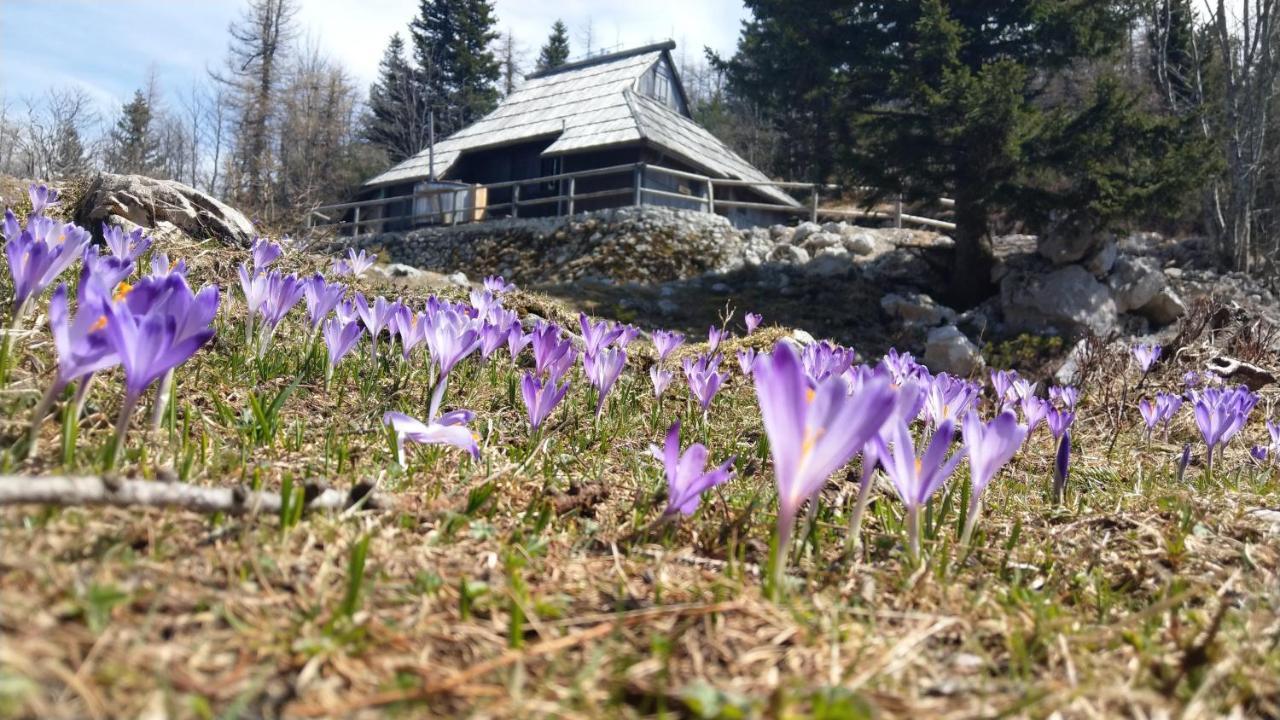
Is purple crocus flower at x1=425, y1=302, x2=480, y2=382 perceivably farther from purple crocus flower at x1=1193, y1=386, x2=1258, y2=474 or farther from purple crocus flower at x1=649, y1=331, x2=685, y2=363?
purple crocus flower at x1=1193, y1=386, x2=1258, y2=474

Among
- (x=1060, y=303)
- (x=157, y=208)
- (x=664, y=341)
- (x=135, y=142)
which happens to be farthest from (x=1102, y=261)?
(x=135, y=142)

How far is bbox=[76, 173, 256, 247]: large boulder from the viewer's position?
4.99m

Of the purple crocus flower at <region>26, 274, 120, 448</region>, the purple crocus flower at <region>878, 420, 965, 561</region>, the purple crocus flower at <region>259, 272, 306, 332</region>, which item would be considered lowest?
the purple crocus flower at <region>878, 420, 965, 561</region>

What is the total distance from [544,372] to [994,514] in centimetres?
139

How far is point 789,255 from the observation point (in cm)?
1380

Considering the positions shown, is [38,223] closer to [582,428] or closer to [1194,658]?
[582,428]

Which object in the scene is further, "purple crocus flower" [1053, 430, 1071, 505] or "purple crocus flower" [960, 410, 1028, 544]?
"purple crocus flower" [1053, 430, 1071, 505]

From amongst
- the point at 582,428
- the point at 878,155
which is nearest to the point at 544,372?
the point at 582,428

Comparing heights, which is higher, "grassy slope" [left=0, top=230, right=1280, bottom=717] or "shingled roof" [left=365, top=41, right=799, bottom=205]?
"shingled roof" [left=365, top=41, right=799, bottom=205]

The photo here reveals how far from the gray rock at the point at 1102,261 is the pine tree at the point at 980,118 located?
531 mm

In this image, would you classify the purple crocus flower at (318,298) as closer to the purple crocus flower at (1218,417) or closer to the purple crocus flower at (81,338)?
the purple crocus flower at (81,338)

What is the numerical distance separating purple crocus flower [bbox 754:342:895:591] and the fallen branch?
69 centimetres

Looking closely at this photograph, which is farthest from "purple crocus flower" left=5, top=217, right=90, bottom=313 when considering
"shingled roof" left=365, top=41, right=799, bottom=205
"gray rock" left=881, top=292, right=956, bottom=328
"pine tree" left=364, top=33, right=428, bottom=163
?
"pine tree" left=364, top=33, right=428, bottom=163

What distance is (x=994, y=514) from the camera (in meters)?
1.98
